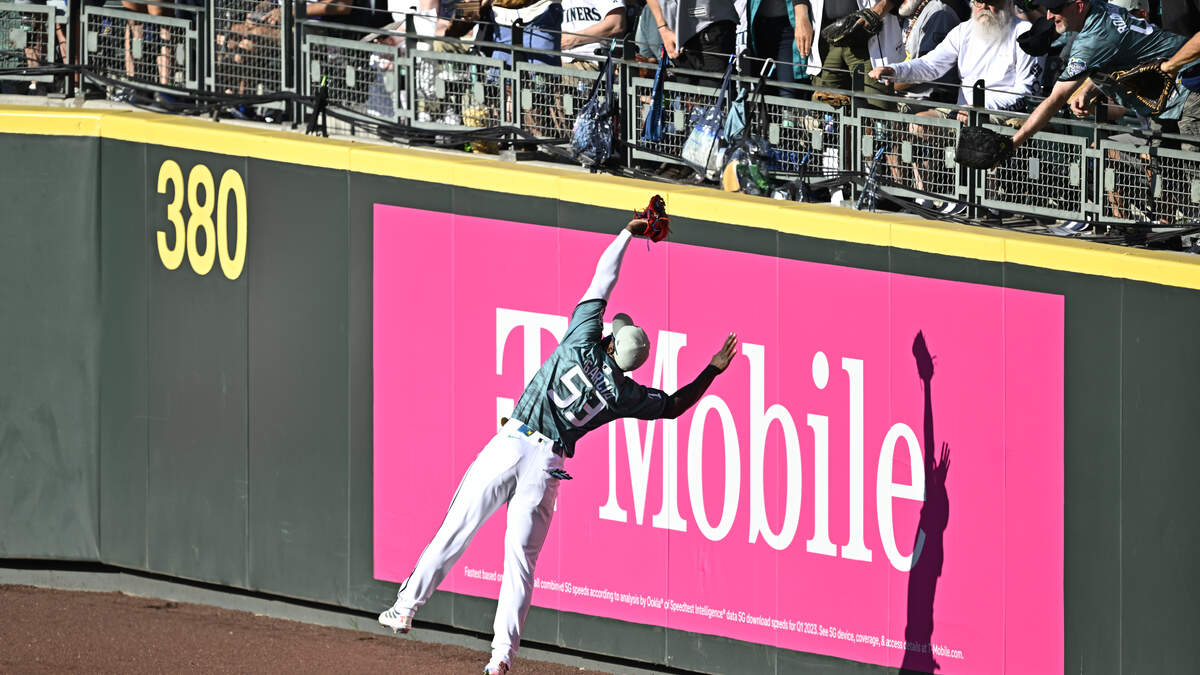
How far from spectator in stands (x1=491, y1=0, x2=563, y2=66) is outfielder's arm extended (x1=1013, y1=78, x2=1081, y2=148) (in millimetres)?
3264

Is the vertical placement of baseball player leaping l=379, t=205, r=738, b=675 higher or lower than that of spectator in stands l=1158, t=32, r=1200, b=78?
lower

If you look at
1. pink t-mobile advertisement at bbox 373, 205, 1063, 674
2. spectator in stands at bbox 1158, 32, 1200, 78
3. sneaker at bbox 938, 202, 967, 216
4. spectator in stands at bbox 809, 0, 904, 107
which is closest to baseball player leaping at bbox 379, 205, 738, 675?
pink t-mobile advertisement at bbox 373, 205, 1063, 674

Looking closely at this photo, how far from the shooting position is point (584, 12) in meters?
13.2

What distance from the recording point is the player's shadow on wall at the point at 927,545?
35.0 feet

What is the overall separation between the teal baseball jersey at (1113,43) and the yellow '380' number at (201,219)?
565 cm

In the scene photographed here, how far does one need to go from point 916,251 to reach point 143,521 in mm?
6078

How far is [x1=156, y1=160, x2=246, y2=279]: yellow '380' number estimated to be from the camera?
531 inches

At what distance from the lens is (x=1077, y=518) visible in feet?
33.3

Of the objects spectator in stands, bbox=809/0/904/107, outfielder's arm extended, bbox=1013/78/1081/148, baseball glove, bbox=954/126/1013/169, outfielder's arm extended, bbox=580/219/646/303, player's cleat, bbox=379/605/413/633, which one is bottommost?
player's cleat, bbox=379/605/413/633

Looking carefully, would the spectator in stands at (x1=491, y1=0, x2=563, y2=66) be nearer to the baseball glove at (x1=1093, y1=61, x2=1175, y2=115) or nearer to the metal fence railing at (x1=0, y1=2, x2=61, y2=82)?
the metal fence railing at (x1=0, y1=2, x2=61, y2=82)

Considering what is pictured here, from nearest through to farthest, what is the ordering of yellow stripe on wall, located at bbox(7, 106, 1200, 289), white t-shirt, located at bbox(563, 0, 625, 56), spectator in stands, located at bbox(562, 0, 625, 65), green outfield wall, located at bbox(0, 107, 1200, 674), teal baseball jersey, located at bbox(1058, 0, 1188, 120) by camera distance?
yellow stripe on wall, located at bbox(7, 106, 1200, 289) < teal baseball jersey, located at bbox(1058, 0, 1188, 120) < green outfield wall, located at bbox(0, 107, 1200, 674) < spectator in stands, located at bbox(562, 0, 625, 65) < white t-shirt, located at bbox(563, 0, 625, 56)

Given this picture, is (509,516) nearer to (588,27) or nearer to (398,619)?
(398,619)

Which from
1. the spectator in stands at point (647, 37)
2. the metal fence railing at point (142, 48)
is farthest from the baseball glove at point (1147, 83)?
the metal fence railing at point (142, 48)

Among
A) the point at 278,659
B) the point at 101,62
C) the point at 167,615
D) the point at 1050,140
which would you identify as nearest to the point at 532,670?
the point at 278,659
